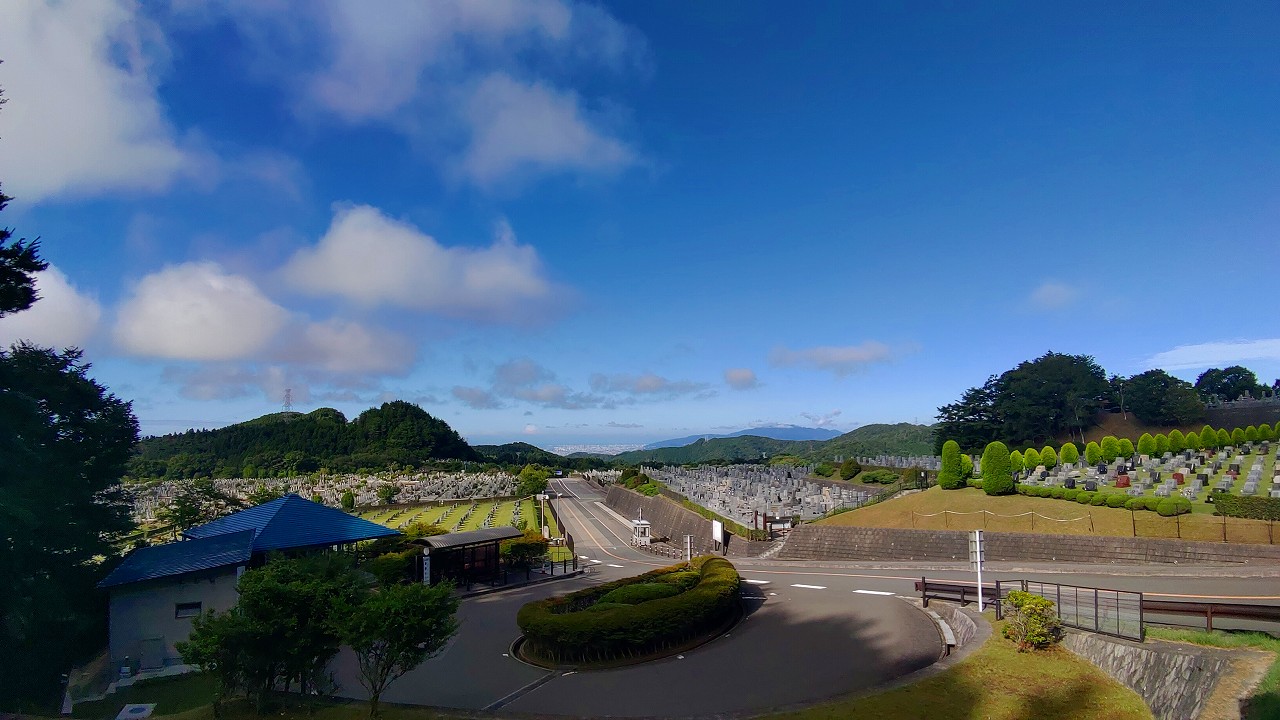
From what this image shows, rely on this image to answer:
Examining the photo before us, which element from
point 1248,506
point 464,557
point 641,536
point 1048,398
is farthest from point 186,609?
point 1048,398

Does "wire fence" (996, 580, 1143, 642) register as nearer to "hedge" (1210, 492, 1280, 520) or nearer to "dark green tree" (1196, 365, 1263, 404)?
"hedge" (1210, 492, 1280, 520)

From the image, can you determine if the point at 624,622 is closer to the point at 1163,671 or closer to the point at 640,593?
the point at 640,593

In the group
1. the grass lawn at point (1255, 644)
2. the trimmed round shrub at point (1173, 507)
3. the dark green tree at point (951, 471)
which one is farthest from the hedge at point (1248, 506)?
the grass lawn at point (1255, 644)

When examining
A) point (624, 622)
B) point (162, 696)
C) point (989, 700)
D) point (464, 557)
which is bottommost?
point (162, 696)

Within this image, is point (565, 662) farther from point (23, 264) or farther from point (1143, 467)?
point (1143, 467)

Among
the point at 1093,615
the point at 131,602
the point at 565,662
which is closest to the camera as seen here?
the point at 1093,615

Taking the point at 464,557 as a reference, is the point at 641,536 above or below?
below

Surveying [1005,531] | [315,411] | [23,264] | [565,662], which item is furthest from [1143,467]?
[315,411]

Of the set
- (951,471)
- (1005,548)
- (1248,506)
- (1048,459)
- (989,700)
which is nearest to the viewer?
(989,700)
